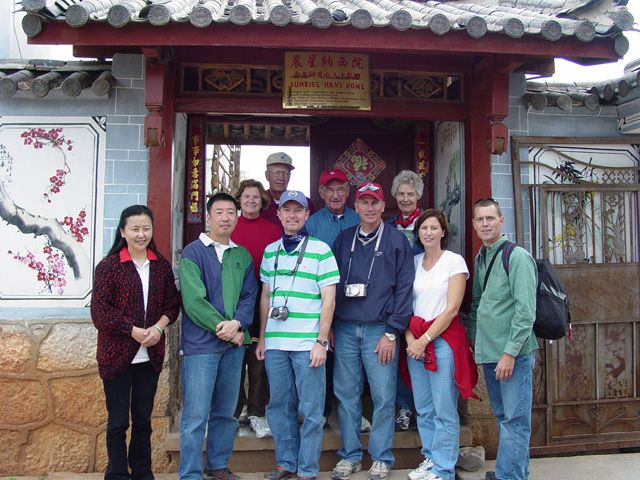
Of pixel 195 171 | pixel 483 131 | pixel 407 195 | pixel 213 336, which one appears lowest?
pixel 213 336

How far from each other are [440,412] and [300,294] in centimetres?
121

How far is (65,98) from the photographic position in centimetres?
427

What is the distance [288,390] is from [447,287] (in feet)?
4.21

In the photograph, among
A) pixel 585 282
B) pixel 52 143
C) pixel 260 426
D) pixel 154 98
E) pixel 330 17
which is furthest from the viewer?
pixel 585 282

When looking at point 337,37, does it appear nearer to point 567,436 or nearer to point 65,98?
point 65,98

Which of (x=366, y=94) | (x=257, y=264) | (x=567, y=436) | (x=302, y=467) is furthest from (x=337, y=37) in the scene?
(x=567, y=436)

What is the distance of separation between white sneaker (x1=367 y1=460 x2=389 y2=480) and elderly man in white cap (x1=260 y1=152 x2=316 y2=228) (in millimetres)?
2088

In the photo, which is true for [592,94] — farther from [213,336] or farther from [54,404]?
[54,404]

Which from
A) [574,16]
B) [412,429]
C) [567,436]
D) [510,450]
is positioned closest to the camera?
[510,450]

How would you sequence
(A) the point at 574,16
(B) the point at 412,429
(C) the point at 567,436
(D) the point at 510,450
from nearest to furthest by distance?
(D) the point at 510,450 → (A) the point at 574,16 → (B) the point at 412,429 → (C) the point at 567,436

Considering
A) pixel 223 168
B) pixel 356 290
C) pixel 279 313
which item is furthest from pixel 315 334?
pixel 223 168

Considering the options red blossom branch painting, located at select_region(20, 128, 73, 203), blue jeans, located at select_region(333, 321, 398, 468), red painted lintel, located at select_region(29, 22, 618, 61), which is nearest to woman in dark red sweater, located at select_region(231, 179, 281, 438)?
blue jeans, located at select_region(333, 321, 398, 468)

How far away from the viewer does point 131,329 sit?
3.17m

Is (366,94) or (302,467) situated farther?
(366,94)
